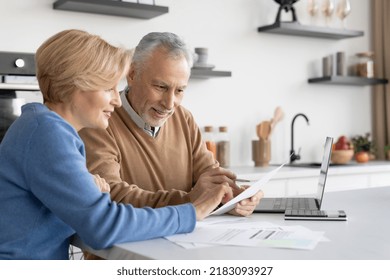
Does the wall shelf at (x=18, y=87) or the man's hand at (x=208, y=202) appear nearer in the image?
the man's hand at (x=208, y=202)

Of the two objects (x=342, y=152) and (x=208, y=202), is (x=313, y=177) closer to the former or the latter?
(x=342, y=152)

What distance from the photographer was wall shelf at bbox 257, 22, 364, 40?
4281 millimetres

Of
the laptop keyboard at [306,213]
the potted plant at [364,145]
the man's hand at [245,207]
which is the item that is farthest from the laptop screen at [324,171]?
the potted plant at [364,145]

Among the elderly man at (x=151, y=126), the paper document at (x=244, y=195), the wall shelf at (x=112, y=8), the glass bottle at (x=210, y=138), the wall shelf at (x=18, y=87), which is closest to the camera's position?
the paper document at (x=244, y=195)

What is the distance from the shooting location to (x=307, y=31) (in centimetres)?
444

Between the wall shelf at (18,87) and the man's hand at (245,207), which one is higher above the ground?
the wall shelf at (18,87)

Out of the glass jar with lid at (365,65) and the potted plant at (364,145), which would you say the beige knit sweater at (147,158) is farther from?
the glass jar with lid at (365,65)

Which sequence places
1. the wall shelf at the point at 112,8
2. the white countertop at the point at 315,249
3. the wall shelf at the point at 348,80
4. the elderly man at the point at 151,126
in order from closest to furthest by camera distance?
the white countertop at the point at 315,249 → the elderly man at the point at 151,126 → the wall shelf at the point at 112,8 → the wall shelf at the point at 348,80

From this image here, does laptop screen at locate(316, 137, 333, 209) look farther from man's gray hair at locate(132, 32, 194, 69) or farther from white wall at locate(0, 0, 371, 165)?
white wall at locate(0, 0, 371, 165)

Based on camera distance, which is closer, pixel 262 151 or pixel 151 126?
pixel 151 126

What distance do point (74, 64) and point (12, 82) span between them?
5.46 feet

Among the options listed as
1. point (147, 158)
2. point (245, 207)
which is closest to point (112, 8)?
point (147, 158)

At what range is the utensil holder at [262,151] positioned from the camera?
13.9 ft

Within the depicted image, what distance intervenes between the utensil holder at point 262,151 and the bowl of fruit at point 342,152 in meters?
0.58
